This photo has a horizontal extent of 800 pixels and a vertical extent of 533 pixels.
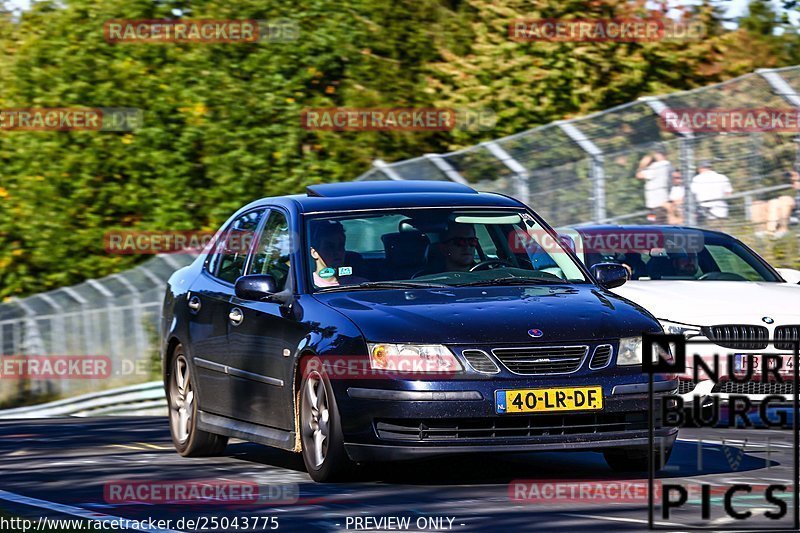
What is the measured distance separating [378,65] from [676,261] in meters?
19.8

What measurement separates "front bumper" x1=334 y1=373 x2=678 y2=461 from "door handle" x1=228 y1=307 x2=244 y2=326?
1.70 meters

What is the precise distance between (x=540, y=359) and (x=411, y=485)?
99 centimetres

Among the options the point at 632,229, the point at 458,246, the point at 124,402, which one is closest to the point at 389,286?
the point at 458,246

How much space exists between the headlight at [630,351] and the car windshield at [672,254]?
524cm

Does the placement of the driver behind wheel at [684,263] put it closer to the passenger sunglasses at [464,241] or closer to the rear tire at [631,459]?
the passenger sunglasses at [464,241]

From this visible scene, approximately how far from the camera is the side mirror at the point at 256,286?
1053 centimetres

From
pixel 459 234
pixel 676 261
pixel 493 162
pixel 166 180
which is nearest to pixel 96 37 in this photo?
pixel 166 180

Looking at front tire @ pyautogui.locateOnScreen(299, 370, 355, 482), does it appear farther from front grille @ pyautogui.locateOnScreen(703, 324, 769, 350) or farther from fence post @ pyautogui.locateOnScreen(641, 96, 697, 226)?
fence post @ pyautogui.locateOnScreen(641, 96, 697, 226)

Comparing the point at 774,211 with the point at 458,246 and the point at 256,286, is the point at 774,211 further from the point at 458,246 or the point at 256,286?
the point at 256,286

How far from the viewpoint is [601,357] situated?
378 inches

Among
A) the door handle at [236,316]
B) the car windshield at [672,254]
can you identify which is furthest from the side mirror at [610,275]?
the car windshield at [672,254]

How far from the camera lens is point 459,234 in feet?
35.8

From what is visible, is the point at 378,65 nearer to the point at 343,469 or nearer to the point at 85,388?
the point at 85,388

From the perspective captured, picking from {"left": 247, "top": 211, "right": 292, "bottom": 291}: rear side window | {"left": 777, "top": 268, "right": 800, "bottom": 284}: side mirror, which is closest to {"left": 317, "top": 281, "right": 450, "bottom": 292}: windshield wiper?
{"left": 247, "top": 211, "right": 292, "bottom": 291}: rear side window
